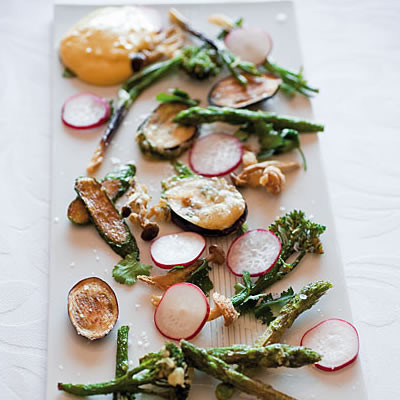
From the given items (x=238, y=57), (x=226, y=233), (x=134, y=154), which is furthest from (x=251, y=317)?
(x=238, y=57)

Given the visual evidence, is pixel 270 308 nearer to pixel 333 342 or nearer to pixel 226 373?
pixel 333 342

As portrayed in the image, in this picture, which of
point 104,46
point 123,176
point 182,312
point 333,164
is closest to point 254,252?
point 182,312

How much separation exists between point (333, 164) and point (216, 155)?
101 cm

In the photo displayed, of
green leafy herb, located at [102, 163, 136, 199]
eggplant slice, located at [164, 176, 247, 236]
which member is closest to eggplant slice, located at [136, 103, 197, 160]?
green leafy herb, located at [102, 163, 136, 199]

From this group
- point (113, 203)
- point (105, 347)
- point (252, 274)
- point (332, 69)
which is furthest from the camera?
point (332, 69)

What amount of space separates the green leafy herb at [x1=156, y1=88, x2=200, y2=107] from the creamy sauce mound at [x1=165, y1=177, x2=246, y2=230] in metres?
0.87

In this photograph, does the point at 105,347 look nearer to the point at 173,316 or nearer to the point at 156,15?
the point at 173,316

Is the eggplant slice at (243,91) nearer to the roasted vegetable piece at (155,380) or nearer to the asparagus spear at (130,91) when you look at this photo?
the asparagus spear at (130,91)

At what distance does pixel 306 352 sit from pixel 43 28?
4008mm

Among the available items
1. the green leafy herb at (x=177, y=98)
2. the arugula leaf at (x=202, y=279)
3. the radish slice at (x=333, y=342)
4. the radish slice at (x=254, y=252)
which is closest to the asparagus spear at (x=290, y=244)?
the radish slice at (x=254, y=252)

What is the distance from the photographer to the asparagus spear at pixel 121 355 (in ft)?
11.6

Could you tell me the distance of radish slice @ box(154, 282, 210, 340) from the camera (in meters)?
3.77

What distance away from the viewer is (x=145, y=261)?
4.18m

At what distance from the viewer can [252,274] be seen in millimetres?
4043
